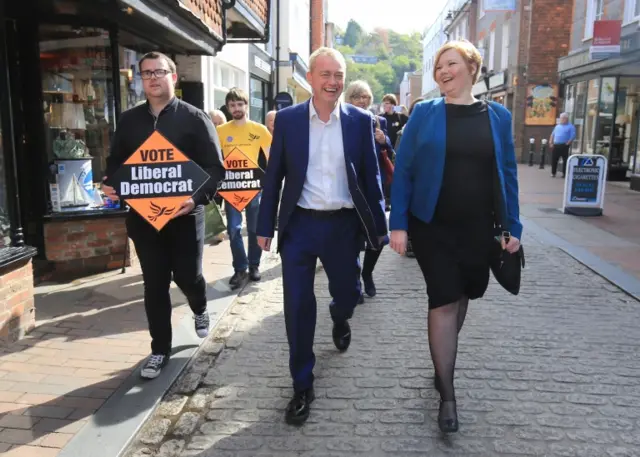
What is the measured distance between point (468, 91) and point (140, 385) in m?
2.51

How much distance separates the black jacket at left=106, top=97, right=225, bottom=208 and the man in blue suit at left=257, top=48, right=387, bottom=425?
0.63 metres

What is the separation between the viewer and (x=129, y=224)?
3.68m

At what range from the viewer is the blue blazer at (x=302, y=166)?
3229 mm

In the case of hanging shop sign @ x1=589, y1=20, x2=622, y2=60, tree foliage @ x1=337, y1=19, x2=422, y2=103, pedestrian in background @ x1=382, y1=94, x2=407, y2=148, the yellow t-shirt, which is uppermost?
tree foliage @ x1=337, y1=19, x2=422, y2=103

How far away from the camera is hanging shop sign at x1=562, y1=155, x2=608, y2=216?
33.5 feet

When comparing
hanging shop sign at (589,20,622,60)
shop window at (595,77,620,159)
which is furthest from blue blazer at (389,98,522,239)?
shop window at (595,77,620,159)

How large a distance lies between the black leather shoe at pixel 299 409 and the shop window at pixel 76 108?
3.83 meters

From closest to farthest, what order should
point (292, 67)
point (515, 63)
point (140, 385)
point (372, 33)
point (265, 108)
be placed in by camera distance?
point (140, 385), point (265, 108), point (292, 67), point (515, 63), point (372, 33)

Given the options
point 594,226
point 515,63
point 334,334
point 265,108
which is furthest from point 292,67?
point 334,334

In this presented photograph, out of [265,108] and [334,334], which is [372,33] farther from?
[334,334]

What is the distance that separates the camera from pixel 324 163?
10.7 ft

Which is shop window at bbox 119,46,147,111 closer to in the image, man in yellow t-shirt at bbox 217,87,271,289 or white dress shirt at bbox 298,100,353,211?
man in yellow t-shirt at bbox 217,87,271,289

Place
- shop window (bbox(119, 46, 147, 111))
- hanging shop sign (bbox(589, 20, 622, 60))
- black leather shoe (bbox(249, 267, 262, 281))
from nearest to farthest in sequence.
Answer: black leather shoe (bbox(249, 267, 262, 281)), shop window (bbox(119, 46, 147, 111)), hanging shop sign (bbox(589, 20, 622, 60))

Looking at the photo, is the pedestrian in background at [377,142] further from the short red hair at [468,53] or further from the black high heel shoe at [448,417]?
the black high heel shoe at [448,417]
